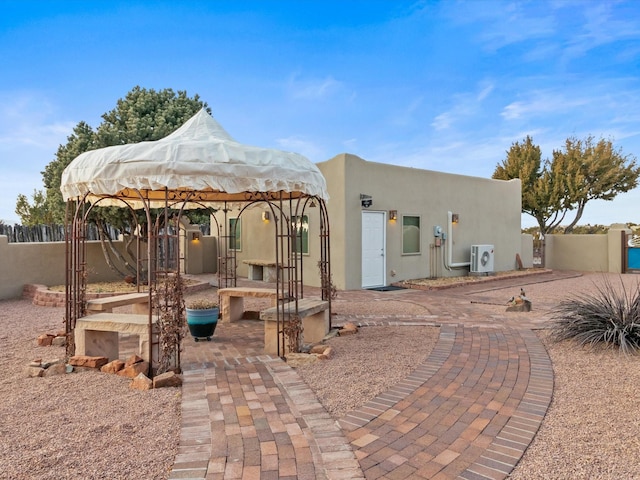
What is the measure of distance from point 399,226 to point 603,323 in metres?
6.84

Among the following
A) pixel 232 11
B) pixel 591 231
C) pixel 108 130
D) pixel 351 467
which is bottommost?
pixel 351 467

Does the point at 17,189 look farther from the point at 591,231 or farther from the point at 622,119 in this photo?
the point at 591,231

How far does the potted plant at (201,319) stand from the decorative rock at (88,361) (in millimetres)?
1215

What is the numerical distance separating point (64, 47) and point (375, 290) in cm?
945

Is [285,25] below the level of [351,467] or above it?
above

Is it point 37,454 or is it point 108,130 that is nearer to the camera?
point 37,454

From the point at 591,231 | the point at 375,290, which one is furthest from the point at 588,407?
the point at 591,231

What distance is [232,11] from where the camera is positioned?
9.34 meters

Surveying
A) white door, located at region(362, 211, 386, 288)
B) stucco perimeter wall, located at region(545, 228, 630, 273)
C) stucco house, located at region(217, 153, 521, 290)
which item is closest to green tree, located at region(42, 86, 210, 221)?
Result: stucco house, located at region(217, 153, 521, 290)

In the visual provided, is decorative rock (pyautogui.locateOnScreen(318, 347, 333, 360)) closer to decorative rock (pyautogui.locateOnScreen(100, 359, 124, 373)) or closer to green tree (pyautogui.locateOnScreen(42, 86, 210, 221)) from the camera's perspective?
decorative rock (pyautogui.locateOnScreen(100, 359, 124, 373))

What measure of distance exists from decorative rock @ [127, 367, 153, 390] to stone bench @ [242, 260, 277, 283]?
7.83 metres

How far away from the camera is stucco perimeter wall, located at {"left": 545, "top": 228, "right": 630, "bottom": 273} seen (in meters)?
15.9

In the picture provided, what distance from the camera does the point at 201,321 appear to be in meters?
5.37

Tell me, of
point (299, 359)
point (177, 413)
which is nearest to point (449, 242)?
point (299, 359)
